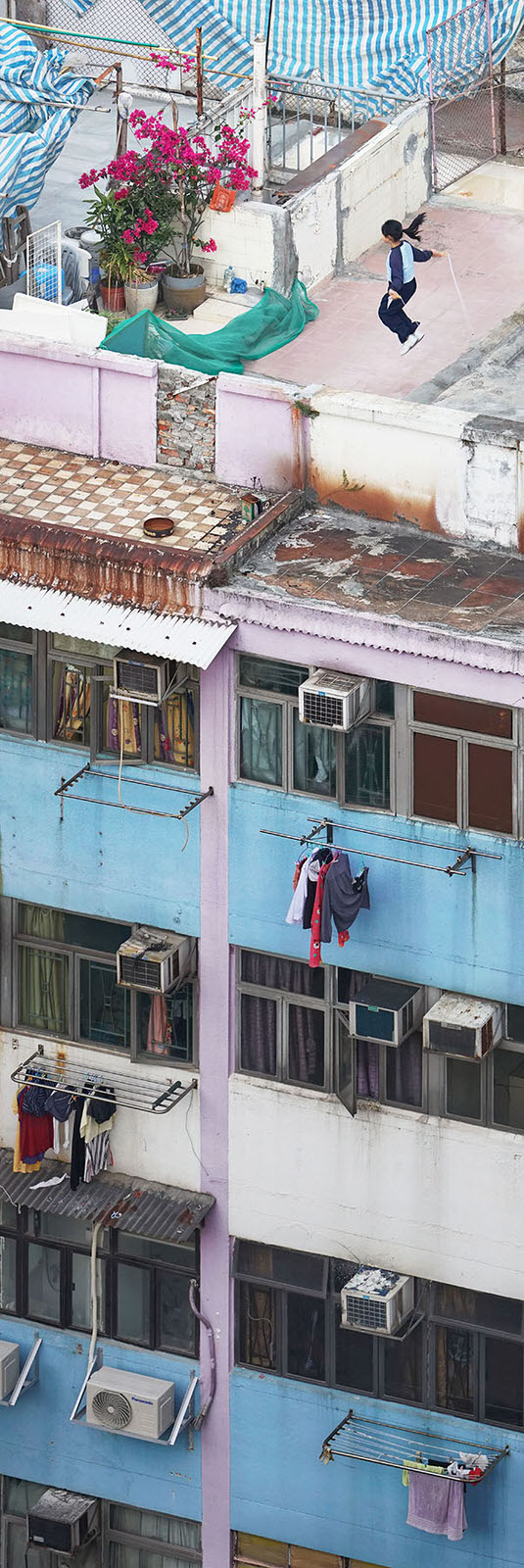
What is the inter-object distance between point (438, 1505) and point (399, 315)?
1127cm

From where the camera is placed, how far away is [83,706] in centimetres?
2888

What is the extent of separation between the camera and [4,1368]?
31.4 m

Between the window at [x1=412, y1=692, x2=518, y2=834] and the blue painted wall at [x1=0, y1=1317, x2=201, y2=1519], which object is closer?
the window at [x1=412, y1=692, x2=518, y2=834]

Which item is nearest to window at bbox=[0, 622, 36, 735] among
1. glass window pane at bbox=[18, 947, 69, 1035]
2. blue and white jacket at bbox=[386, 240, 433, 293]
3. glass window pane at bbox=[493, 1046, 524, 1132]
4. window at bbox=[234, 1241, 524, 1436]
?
glass window pane at bbox=[18, 947, 69, 1035]

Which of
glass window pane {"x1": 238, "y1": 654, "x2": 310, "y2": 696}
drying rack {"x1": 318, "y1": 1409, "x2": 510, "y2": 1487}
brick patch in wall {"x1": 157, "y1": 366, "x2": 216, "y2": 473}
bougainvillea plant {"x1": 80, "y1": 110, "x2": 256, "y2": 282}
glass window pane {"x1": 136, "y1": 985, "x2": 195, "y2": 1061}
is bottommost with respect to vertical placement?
drying rack {"x1": 318, "y1": 1409, "x2": 510, "y2": 1487}

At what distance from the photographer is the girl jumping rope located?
1173 inches

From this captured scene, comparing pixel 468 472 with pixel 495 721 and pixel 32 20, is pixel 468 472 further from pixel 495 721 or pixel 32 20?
pixel 32 20

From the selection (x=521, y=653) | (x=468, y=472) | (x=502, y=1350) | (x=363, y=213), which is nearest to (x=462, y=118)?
(x=363, y=213)

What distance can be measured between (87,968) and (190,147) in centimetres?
836

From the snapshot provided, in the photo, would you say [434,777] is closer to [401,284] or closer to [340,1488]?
[401,284]

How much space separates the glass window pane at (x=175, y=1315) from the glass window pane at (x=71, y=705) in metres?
5.55

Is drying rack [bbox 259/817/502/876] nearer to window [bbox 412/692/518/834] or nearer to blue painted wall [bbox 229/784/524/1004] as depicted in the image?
blue painted wall [bbox 229/784/524/1004]

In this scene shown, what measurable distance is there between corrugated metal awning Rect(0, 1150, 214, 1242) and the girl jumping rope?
27.9 ft

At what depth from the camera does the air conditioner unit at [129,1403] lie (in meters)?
30.7
